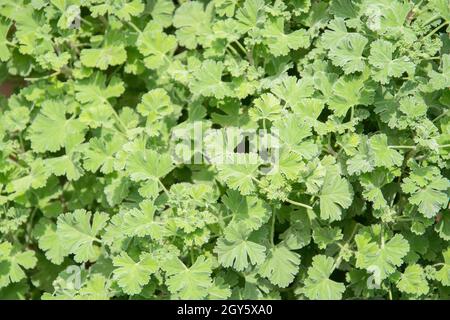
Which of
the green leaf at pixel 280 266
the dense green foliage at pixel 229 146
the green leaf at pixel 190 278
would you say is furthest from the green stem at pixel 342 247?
the green leaf at pixel 190 278

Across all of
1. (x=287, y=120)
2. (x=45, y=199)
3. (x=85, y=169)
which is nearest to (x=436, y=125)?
(x=287, y=120)

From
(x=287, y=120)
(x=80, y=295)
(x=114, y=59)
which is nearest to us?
(x=287, y=120)

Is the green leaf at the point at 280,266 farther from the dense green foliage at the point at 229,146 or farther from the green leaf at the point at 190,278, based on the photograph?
the green leaf at the point at 190,278

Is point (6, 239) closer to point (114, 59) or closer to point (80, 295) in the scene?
point (80, 295)

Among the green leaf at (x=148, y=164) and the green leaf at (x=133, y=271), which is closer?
the green leaf at (x=133, y=271)

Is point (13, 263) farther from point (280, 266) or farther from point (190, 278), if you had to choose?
point (280, 266)

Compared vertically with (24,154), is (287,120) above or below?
above

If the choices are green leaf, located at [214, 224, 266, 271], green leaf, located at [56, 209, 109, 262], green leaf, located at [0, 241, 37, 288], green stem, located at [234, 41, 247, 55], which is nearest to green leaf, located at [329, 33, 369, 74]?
green stem, located at [234, 41, 247, 55]

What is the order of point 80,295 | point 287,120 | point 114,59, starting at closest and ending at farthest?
point 287,120, point 80,295, point 114,59

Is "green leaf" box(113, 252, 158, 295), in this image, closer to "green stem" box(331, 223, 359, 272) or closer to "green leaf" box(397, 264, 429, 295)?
"green stem" box(331, 223, 359, 272)
